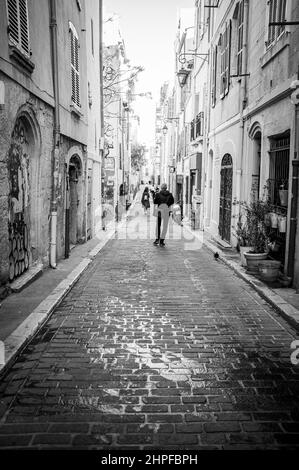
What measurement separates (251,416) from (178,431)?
0.65m

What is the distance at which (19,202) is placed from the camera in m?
8.27

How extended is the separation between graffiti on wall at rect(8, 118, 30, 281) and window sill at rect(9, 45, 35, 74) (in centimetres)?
87

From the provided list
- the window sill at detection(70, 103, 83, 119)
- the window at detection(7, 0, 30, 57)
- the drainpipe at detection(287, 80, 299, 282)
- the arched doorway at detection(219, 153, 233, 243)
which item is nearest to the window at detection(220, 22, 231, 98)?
the arched doorway at detection(219, 153, 233, 243)

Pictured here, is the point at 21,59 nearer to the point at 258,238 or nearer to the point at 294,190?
the point at 294,190

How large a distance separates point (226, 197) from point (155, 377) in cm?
1134

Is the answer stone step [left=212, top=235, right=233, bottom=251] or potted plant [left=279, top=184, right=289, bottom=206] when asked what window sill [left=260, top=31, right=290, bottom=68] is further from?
stone step [left=212, top=235, right=233, bottom=251]

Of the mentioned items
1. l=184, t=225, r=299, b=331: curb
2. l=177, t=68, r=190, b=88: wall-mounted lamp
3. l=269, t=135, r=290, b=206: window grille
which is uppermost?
l=177, t=68, r=190, b=88: wall-mounted lamp

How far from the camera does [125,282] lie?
9141mm

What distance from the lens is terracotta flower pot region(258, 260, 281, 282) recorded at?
8.60 m

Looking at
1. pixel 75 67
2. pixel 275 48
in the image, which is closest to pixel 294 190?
pixel 275 48

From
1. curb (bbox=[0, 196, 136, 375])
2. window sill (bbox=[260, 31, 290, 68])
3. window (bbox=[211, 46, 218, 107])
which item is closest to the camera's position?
curb (bbox=[0, 196, 136, 375])

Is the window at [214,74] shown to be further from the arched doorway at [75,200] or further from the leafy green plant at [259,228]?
the leafy green plant at [259,228]

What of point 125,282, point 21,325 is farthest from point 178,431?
point 125,282

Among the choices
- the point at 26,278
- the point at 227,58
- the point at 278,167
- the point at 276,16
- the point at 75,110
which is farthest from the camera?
the point at 227,58
